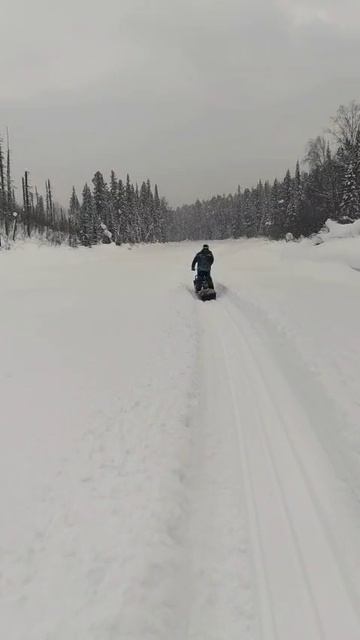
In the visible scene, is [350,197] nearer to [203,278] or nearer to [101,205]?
[203,278]

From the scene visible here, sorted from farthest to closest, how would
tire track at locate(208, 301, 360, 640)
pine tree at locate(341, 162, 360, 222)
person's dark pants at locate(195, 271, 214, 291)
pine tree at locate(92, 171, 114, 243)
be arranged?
pine tree at locate(92, 171, 114, 243)
pine tree at locate(341, 162, 360, 222)
person's dark pants at locate(195, 271, 214, 291)
tire track at locate(208, 301, 360, 640)

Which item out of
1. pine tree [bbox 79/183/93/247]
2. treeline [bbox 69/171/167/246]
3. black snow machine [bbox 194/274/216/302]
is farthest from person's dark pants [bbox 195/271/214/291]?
pine tree [bbox 79/183/93/247]

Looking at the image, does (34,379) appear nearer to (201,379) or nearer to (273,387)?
(201,379)

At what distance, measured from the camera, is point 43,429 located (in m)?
5.78

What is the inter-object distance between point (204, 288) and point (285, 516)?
13.7 m

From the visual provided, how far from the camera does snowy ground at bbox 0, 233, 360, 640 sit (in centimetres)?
319

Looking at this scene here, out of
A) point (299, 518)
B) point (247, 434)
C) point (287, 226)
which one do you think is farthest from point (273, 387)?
point (287, 226)

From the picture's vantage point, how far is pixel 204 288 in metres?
17.5

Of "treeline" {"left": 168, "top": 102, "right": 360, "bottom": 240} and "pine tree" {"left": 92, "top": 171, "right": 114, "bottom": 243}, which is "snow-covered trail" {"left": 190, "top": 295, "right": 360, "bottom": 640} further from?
"pine tree" {"left": 92, "top": 171, "right": 114, "bottom": 243}

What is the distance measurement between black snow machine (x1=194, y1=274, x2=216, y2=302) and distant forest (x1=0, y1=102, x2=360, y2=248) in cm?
2460

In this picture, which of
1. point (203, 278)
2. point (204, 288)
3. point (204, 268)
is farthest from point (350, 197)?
point (204, 288)

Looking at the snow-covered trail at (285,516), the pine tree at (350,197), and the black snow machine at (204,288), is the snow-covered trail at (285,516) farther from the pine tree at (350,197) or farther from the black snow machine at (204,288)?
the pine tree at (350,197)

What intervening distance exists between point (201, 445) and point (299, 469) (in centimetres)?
126

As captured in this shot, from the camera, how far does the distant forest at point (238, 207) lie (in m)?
47.1
